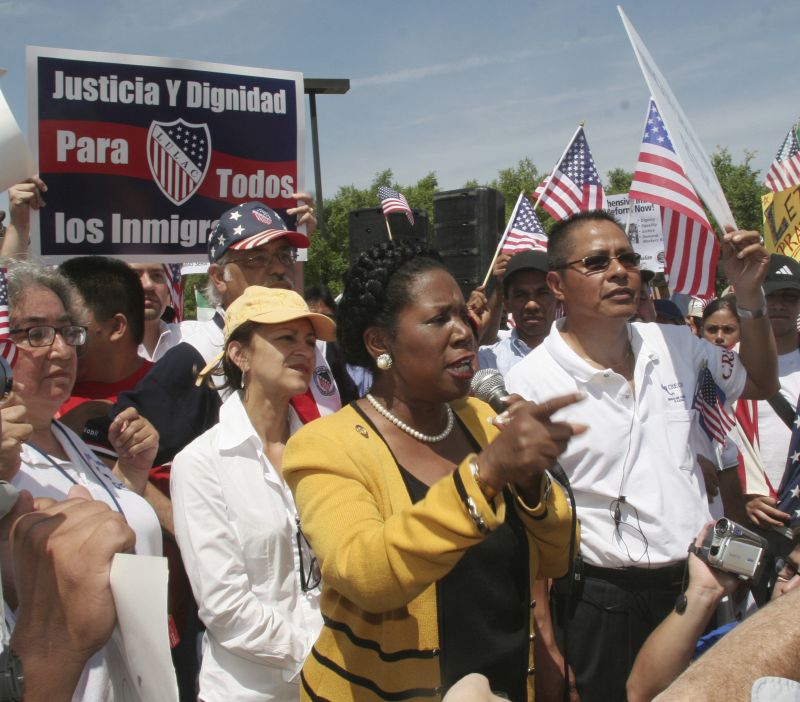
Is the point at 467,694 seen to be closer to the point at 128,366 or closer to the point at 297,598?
the point at 297,598

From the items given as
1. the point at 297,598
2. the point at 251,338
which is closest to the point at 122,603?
the point at 297,598

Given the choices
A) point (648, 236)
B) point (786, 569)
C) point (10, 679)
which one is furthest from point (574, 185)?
point (10, 679)

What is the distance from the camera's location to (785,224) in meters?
7.48

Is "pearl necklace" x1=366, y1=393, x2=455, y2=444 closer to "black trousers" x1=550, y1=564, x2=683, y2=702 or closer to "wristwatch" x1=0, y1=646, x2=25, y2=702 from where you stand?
"black trousers" x1=550, y1=564, x2=683, y2=702

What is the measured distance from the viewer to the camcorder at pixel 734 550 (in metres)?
2.47

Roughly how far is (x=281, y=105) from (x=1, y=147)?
9.09 ft

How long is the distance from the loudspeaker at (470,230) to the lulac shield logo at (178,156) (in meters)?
7.08

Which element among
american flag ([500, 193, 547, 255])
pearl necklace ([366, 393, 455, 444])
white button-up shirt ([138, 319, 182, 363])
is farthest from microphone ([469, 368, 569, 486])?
american flag ([500, 193, 547, 255])

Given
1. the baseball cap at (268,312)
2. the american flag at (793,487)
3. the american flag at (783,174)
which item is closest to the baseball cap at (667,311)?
the american flag at (783,174)

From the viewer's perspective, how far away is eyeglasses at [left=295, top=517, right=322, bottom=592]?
2953 millimetres

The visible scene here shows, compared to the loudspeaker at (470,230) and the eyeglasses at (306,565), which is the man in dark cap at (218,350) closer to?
the eyeglasses at (306,565)

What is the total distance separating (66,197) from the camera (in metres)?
4.32

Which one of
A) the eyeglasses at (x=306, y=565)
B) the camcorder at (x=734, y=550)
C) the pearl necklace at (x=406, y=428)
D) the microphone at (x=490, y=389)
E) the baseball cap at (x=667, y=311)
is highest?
the baseball cap at (x=667, y=311)

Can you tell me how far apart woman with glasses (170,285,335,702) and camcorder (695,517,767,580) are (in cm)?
133
